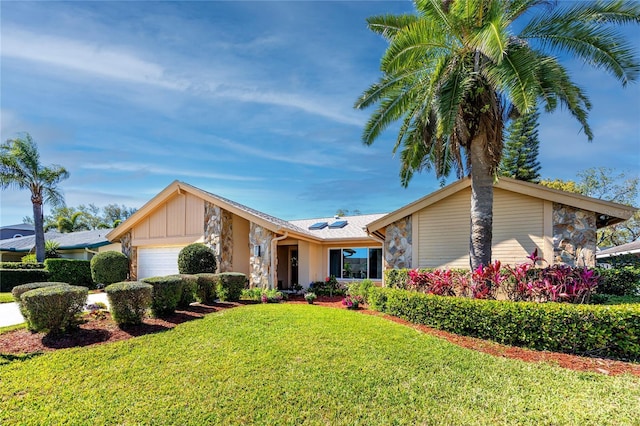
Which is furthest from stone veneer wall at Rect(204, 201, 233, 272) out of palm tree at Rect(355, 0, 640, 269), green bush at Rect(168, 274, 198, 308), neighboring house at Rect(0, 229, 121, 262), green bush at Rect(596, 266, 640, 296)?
green bush at Rect(596, 266, 640, 296)

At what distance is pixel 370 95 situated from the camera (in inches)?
388

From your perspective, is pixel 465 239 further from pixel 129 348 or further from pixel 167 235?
pixel 167 235

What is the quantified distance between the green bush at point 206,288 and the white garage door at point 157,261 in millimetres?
6288

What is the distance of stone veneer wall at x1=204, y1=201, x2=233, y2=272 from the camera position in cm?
1456

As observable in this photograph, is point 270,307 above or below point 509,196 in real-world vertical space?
below

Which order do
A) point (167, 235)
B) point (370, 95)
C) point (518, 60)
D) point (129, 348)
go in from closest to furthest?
point (129, 348), point (518, 60), point (370, 95), point (167, 235)

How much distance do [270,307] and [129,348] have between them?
4.43 meters

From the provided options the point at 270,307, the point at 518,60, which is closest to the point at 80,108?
the point at 270,307

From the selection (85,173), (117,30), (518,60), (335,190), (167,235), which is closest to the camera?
(518,60)

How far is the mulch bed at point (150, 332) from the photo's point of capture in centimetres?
554

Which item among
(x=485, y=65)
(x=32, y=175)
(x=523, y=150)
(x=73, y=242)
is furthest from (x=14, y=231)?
(x=523, y=150)

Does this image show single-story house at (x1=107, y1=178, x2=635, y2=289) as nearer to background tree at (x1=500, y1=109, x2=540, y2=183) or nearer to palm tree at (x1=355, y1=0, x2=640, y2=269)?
palm tree at (x1=355, y1=0, x2=640, y2=269)

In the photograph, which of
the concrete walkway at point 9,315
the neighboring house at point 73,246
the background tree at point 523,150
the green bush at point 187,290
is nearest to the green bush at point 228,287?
the green bush at point 187,290

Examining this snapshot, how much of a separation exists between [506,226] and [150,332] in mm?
11262
